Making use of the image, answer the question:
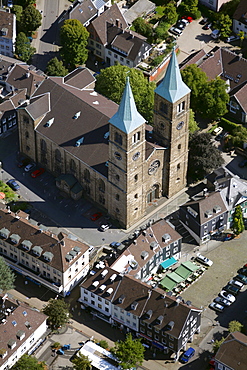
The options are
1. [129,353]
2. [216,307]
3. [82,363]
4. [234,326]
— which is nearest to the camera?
[129,353]

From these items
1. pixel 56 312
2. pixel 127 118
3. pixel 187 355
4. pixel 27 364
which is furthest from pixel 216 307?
pixel 127 118

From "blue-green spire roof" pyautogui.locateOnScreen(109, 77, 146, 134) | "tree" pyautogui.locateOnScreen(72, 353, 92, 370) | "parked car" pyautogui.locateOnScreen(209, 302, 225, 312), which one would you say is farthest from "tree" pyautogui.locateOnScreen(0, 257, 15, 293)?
"parked car" pyautogui.locateOnScreen(209, 302, 225, 312)

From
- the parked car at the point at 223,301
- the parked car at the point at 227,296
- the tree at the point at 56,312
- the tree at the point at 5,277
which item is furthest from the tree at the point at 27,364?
the parked car at the point at 227,296

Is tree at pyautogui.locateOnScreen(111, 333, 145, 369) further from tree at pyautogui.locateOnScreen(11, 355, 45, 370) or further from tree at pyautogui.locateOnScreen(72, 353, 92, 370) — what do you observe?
tree at pyautogui.locateOnScreen(11, 355, 45, 370)

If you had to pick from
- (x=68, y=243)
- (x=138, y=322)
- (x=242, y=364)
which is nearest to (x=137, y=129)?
(x=68, y=243)

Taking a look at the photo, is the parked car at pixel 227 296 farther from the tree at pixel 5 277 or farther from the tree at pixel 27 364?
the tree at pixel 5 277

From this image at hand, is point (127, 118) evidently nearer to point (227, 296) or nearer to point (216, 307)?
point (227, 296)

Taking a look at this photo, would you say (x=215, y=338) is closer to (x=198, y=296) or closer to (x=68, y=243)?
(x=198, y=296)
